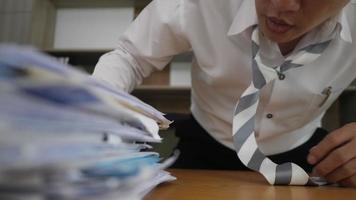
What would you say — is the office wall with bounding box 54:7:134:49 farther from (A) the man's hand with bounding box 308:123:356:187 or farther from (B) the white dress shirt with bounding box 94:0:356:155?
(A) the man's hand with bounding box 308:123:356:187

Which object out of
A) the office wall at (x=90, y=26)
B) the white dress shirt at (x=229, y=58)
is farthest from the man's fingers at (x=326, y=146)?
the office wall at (x=90, y=26)

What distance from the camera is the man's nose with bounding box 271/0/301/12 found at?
2.35 feet

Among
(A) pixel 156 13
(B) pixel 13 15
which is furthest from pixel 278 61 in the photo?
(B) pixel 13 15

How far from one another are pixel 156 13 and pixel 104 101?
2.64 ft

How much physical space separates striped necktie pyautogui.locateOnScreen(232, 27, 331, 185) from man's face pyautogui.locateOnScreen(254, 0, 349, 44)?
5 centimetres

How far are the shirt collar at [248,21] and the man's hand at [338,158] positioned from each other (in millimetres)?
308

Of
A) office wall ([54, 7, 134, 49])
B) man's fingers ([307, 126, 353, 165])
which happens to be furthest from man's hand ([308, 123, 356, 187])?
office wall ([54, 7, 134, 49])

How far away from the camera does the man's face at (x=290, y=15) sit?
733 mm

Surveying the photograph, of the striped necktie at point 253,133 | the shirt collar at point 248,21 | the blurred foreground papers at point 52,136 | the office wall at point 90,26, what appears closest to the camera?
the blurred foreground papers at point 52,136

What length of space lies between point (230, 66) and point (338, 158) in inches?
14.7

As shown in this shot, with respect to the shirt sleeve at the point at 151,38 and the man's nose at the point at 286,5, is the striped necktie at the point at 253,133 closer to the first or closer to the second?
the man's nose at the point at 286,5

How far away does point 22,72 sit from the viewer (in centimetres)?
19

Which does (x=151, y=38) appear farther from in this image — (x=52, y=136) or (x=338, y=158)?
(x=52, y=136)

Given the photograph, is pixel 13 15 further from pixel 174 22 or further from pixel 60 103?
pixel 60 103
